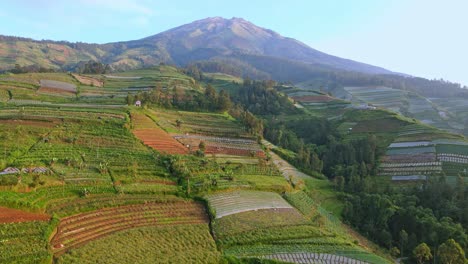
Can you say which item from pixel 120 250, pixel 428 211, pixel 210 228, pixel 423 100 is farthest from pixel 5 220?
pixel 423 100

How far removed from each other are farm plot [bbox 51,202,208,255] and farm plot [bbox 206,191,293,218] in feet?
5.56

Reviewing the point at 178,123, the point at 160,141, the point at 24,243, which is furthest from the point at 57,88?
the point at 24,243

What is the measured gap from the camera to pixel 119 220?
2909 cm

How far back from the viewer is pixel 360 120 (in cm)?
8019

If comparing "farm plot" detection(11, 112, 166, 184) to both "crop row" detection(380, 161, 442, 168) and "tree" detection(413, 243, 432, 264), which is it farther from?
"crop row" detection(380, 161, 442, 168)

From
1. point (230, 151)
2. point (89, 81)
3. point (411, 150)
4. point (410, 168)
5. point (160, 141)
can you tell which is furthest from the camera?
point (89, 81)

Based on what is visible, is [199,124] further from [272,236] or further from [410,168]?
[272,236]

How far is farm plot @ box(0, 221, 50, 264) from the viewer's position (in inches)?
850

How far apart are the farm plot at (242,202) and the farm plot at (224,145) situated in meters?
13.0

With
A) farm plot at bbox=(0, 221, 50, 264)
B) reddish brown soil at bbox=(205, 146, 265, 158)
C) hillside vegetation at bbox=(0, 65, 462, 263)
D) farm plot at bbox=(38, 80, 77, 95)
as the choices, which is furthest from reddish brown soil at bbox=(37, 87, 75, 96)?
farm plot at bbox=(0, 221, 50, 264)

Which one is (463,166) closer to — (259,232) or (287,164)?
(287,164)

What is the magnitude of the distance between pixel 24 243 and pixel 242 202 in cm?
1961

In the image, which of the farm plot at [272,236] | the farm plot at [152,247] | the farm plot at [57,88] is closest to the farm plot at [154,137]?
the farm plot at [272,236]

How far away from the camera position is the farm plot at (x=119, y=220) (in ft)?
82.7
